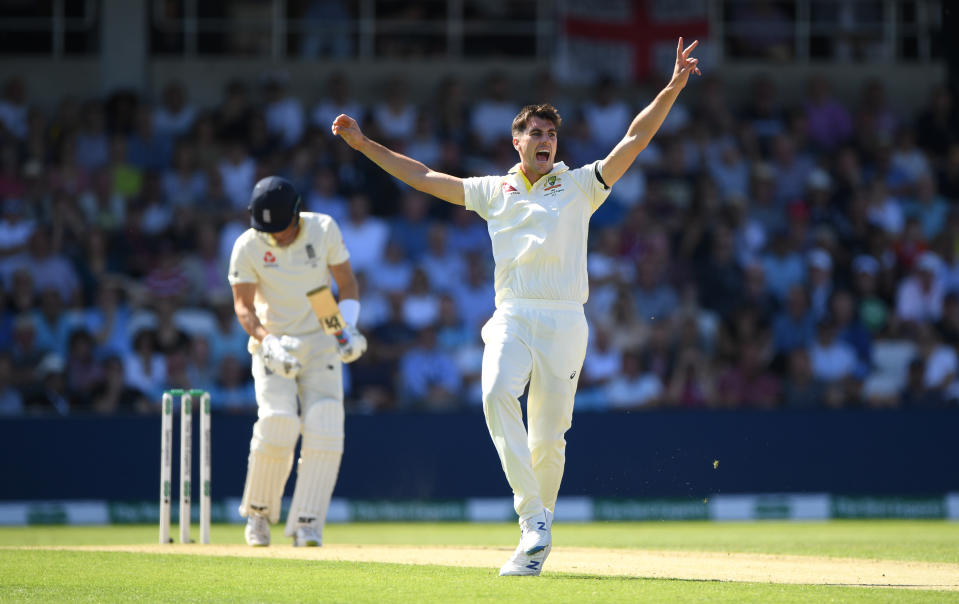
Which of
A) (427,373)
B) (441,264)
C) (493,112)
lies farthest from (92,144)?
(427,373)

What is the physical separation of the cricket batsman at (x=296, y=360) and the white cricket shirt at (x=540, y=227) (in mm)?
1813

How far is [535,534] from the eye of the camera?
6.57 m

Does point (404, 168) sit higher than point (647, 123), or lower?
lower

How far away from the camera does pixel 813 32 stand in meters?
18.6

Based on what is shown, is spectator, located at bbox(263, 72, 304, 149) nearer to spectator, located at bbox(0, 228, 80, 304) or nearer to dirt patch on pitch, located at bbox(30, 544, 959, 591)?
spectator, located at bbox(0, 228, 80, 304)

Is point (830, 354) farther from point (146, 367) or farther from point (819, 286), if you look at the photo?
point (146, 367)

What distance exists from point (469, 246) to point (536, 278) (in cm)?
823

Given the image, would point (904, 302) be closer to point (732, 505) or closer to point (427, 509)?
point (732, 505)

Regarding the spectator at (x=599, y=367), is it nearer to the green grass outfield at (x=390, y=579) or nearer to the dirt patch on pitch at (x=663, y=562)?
the green grass outfield at (x=390, y=579)

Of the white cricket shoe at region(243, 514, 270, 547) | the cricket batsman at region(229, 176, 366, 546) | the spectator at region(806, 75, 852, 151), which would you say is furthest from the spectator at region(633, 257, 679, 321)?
the white cricket shoe at region(243, 514, 270, 547)

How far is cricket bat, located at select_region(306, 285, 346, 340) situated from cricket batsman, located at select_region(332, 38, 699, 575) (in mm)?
1630

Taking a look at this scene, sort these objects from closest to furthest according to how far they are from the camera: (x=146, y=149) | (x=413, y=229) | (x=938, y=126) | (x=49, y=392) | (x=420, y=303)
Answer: (x=49, y=392), (x=420, y=303), (x=413, y=229), (x=146, y=149), (x=938, y=126)

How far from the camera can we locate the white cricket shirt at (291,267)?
8.73m

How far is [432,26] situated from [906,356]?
738 centimetres
